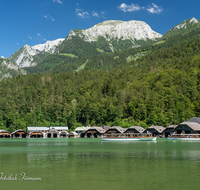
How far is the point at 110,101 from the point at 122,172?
163 metres

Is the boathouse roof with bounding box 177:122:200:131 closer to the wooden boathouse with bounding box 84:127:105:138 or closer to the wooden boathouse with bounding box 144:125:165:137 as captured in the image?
the wooden boathouse with bounding box 144:125:165:137

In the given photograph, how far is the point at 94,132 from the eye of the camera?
169875mm

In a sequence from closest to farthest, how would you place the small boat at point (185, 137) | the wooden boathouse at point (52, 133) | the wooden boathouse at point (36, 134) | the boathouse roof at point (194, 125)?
the small boat at point (185, 137) < the boathouse roof at point (194, 125) < the wooden boathouse at point (36, 134) < the wooden boathouse at point (52, 133)

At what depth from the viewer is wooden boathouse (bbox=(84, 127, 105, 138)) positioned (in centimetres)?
16739

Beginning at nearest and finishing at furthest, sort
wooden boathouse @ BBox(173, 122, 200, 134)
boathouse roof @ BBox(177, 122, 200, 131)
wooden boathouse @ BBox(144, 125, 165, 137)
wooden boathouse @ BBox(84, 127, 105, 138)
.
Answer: boathouse roof @ BBox(177, 122, 200, 131) → wooden boathouse @ BBox(173, 122, 200, 134) → wooden boathouse @ BBox(144, 125, 165, 137) → wooden boathouse @ BBox(84, 127, 105, 138)

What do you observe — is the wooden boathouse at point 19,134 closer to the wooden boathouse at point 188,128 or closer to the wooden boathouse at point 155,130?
the wooden boathouse at point 155,130

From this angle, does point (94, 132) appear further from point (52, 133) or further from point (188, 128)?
point (188, 128)

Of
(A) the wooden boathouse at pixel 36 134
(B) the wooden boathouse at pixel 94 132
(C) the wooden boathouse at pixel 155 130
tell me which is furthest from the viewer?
(A) the wooden boathouse at pixel 36 134

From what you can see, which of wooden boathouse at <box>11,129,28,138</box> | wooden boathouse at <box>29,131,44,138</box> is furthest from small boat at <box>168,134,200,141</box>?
wooden boathouse at <box>11,129,28,138</box>

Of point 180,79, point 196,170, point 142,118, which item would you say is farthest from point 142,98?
point 196,170

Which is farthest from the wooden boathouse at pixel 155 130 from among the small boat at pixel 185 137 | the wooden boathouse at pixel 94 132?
the wooden boathouse at pixel 94 132

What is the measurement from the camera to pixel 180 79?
195 meters

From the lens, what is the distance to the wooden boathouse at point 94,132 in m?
167

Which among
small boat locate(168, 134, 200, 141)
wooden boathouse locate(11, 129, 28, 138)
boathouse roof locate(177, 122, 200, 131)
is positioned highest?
boathouse roof locate(177, 122, 200, 131)
